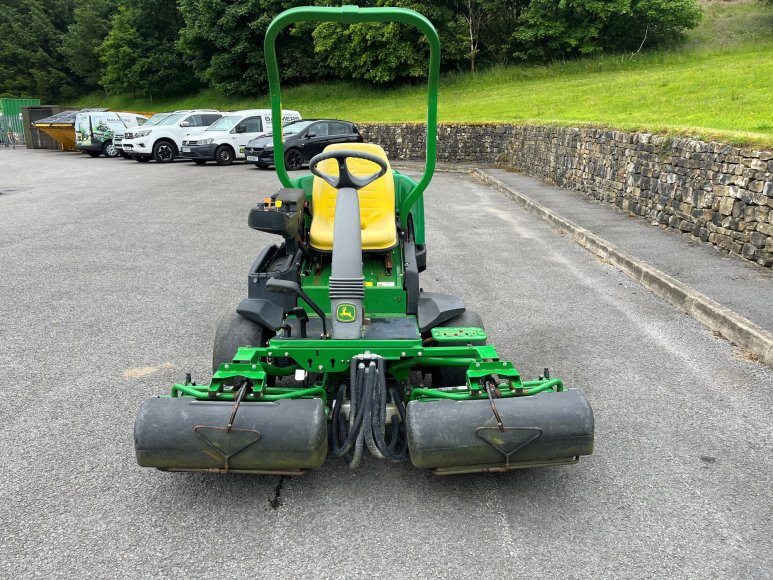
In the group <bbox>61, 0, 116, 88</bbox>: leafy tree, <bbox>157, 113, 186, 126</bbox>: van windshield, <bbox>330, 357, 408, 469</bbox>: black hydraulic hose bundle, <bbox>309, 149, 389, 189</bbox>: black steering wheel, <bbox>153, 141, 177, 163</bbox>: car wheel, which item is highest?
<bbox>61, 0, 116, 88</bbox>: leafy tree

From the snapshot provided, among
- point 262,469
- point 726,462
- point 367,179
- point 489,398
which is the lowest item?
point 726,462

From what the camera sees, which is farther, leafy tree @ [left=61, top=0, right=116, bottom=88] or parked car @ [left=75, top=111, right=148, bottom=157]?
leafy tree @ [left=61, top=0, right=116, bottom=88]

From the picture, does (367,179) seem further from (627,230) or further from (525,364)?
(627,230)

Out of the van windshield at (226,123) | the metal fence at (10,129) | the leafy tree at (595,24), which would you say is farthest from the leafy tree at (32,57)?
the van windshield at (226,123)

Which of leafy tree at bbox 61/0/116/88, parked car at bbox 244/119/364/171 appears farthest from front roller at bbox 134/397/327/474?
leafy tree at bbox 61/0/116/88

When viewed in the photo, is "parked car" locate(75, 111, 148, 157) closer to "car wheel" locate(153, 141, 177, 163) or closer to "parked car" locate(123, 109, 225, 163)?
"parked car" locate(123, 109, 225, 163)

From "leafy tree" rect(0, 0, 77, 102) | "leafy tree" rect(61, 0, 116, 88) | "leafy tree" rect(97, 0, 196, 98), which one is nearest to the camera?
"leafy tree" rect(97, 0, 196, 98)

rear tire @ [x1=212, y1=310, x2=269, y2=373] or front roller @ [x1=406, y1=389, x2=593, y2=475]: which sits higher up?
rear tire @ [x1=212, y1=310, x2=269, y2=373]

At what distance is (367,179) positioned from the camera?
184 inches

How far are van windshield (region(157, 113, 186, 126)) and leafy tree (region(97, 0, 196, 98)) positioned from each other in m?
31.6

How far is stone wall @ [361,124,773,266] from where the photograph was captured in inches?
325

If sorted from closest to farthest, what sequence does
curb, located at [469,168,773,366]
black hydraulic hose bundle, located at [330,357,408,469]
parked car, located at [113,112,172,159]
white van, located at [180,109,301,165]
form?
black hydraulic hose bundle, located at [330,357,408,469], curb, located at [469,168,773,366], white van, located at [180,109,301,165], parked car, located at [113,112,172,159]

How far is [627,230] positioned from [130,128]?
22038 mm

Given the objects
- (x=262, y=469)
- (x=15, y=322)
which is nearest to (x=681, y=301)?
(x=262, y=469)
